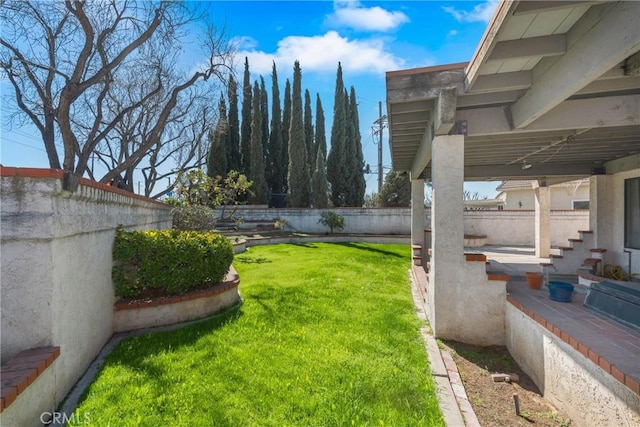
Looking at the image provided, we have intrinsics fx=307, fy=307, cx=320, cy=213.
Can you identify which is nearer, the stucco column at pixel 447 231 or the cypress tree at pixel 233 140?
the stucco column at pixel 447 231

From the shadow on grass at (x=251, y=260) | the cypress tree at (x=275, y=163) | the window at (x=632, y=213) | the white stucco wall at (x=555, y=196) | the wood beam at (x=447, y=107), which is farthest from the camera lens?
the cypress tree at (x=275, y=163)

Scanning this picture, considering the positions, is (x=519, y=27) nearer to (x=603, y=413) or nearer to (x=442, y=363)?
(x=603, y=413)

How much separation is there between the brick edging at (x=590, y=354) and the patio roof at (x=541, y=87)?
2.41 meters

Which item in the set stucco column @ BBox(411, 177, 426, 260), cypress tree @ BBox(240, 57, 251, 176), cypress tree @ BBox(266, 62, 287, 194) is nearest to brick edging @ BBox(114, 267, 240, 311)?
stucco column @ BBox(411, 177, 426, 260)

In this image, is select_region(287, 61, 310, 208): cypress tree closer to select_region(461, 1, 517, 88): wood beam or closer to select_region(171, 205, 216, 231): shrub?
select_region(171, 205, 216, 231): shrub

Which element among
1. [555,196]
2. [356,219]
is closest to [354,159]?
[356,219]

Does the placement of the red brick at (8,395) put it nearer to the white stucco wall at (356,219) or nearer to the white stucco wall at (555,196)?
the white stucco wall at (356,219)

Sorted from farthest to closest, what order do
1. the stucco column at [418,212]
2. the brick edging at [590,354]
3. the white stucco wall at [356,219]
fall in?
the white stucco wall at [356,219] < the stucco column at [418,212] < the brick edging at [590,354]

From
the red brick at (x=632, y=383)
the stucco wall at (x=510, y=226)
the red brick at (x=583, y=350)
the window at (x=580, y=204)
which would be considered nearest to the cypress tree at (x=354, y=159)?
the stucco wall at (x=510, y=226)

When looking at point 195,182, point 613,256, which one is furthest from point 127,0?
point 613,256

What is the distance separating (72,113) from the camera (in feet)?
41.9

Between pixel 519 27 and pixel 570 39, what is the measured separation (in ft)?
1.88

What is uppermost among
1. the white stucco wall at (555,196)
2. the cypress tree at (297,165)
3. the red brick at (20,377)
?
the cypress tree at (297,165)

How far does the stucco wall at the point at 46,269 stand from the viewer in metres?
2.58
